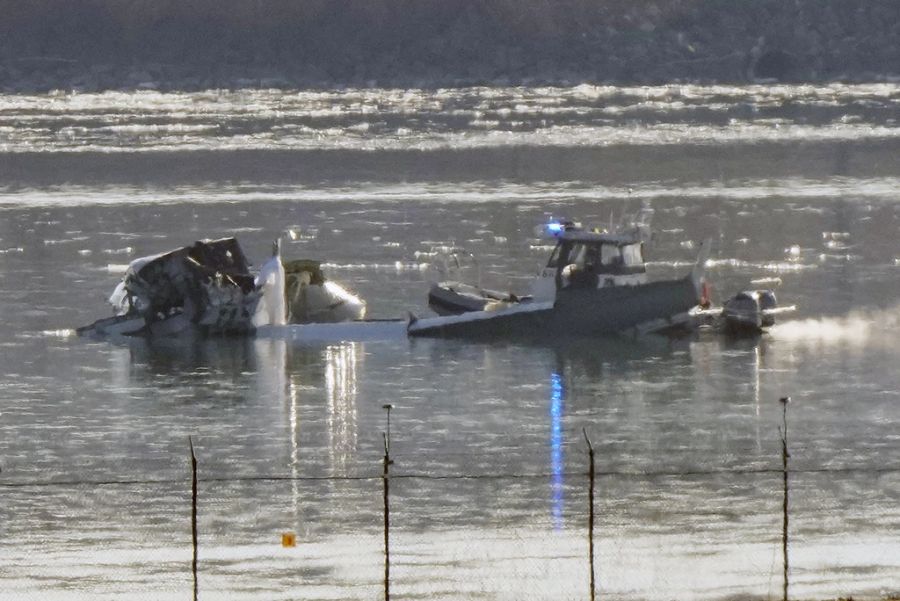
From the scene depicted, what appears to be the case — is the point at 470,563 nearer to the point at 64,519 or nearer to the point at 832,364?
the point at 64,519

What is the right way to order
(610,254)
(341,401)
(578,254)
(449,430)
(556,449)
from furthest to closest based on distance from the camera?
(610,254) < (578,254) < (341,401) < (449,430) < (556,449)

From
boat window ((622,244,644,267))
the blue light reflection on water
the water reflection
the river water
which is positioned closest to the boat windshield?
boat window ((622,244,644,267))

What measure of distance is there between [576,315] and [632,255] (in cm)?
199

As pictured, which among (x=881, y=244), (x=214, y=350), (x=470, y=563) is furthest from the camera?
(x=881, y=244)

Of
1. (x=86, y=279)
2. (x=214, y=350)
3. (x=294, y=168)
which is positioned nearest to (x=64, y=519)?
(x=214, y=350)

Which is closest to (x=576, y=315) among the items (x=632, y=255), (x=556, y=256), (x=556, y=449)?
(x=556, y=256)

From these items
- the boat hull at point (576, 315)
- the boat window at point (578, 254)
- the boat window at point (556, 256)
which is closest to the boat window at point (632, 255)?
the boat hull at point (576, 315)

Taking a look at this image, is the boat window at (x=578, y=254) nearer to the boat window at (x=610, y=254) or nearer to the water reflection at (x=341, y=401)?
the boat window at (x=610, y=254)

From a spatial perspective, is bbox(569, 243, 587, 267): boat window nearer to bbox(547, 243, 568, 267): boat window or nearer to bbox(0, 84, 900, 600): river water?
bbox(547, 243, 568, 267): boat window

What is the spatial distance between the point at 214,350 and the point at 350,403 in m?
9.67

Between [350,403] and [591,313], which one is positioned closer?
[350,403]

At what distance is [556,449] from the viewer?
38062mm

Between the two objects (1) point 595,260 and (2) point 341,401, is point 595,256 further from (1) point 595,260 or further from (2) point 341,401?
(2) point 341,401

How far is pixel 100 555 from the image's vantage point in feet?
96.2
